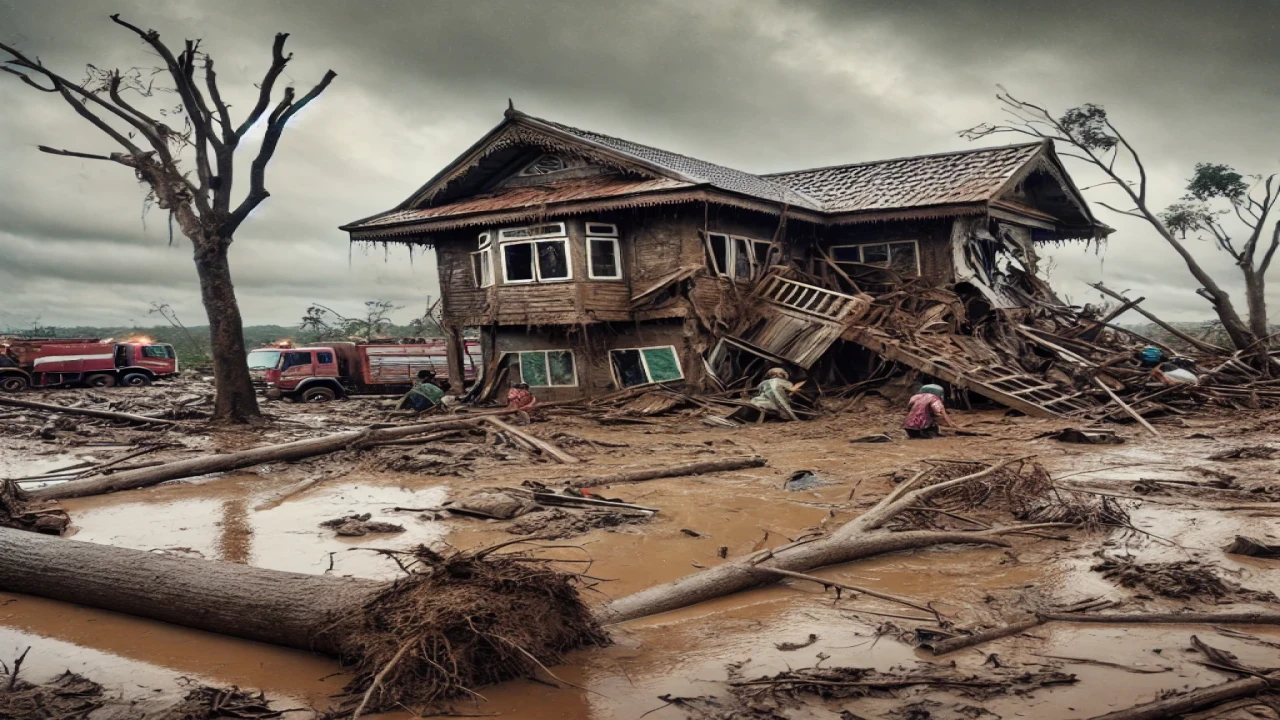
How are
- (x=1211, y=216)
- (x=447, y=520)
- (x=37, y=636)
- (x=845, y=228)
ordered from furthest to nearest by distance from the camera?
1. (x=1211, y=216)
2. (x=845, y=228)
3. (x=447, y=520)
4. (x=37, y=636)

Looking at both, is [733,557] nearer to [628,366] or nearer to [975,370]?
[975,370]

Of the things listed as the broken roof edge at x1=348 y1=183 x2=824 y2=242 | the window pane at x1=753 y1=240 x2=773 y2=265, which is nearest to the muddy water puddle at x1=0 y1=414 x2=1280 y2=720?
the broken roof edge at x1=348 y1=183 x2=824 y2=242

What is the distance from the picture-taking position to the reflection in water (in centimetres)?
734

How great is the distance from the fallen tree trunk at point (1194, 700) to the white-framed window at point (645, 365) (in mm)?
15394

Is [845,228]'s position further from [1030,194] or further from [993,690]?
[993,690]

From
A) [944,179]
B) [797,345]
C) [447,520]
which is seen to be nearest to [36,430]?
[447,520]

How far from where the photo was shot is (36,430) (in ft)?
55.4

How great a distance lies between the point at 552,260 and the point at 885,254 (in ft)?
28.1

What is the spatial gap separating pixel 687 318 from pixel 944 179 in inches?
314

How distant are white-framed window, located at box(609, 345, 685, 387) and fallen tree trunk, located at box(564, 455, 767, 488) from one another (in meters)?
7.94

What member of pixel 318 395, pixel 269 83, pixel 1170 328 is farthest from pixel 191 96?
pixel 1170 328

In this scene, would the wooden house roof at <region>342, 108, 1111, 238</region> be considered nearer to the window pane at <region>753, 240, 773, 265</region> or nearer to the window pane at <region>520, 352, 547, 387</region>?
the window pane at <region>753, 240, 773, 265</region>

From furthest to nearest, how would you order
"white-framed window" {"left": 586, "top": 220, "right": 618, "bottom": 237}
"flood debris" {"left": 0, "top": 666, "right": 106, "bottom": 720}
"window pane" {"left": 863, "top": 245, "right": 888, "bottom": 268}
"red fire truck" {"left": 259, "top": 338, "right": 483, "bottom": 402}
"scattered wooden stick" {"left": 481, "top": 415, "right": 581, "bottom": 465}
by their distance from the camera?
"red fire truck" {"left": 259, "top": 338, "right": 483, "bottom": 402} → "window pane" {"left": 863, "top": 245, "right": 888, "bottom": 268} → "white-framed window" {"left": 586, "top": 220, "right": 618, "bottom": 237} → "scattered wooden stick" {"left": 481, "top": 415, "right": 581, "bottom": 465} → "flood debris" {"left": 0, "top": 666, "right": 106, "bottom": 720}

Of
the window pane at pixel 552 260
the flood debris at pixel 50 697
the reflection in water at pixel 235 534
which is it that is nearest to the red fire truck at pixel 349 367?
the window pane at pixel 552 260
